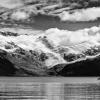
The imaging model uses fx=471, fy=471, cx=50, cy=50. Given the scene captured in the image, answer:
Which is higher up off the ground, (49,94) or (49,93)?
(49,93)

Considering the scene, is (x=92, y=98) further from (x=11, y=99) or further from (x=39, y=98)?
(x=11, y=99)

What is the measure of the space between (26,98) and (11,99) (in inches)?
113

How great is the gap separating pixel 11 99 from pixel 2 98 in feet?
4.43

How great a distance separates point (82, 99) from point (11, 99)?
10.5 m

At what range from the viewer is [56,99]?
71.8m

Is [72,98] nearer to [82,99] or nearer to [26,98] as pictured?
[82,99]

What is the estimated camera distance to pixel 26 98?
2810 inches

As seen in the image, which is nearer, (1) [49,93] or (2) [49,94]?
(2) [49,94]

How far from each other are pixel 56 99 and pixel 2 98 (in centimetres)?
832

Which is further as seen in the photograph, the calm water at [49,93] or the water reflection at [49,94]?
the calm water at [49,93]

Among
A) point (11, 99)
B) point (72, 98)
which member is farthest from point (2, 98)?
point (72, 98)

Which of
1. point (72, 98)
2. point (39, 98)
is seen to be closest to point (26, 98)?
point (39, 98)

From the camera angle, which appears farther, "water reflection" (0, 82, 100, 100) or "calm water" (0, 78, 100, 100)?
"calm water" (0, 78, 100, 100)

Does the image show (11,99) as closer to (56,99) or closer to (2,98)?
(2,98)
